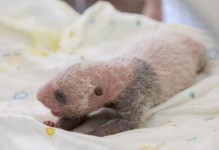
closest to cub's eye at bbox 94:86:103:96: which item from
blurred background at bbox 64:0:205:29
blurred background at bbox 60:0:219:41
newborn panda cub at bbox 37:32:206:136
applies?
newborn panda cub at bbox 37:32:206:136

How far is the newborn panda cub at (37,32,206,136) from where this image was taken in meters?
0.83

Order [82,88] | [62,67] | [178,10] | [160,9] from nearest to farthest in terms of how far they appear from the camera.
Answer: [82,88]
[62,67]
[178,10]
[160,9]

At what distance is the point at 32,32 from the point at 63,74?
58cm

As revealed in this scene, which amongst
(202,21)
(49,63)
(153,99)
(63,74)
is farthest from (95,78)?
(202,21)

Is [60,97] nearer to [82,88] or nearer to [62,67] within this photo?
[82,88]

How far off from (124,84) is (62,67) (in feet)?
0.82

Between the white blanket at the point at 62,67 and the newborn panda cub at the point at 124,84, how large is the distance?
0.13 feet

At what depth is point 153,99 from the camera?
943 mm

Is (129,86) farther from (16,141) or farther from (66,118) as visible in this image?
(16,141)

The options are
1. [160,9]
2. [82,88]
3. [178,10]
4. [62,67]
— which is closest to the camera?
[82,88]

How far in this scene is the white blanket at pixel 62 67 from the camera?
778 mm

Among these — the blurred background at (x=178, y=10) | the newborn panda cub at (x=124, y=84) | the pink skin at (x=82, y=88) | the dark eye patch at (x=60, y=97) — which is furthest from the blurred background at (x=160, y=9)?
the dark eye patch at (x=60, y=97)

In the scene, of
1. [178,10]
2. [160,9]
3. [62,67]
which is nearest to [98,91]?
[62,67]

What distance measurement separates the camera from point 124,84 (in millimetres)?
895
